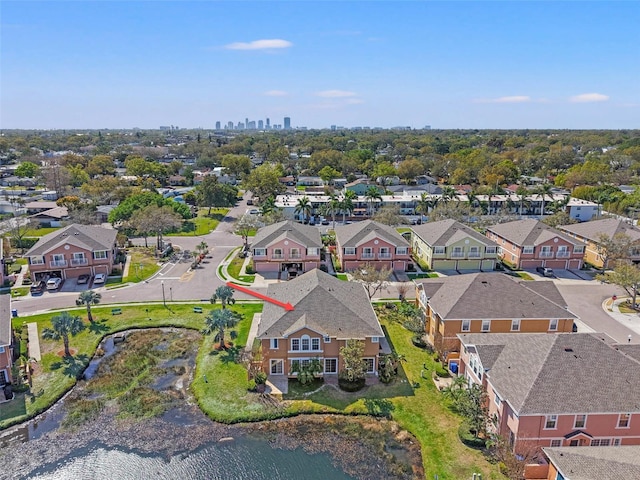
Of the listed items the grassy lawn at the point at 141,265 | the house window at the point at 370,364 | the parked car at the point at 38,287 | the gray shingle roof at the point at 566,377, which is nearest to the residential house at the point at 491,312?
the house window at the point at 370,364

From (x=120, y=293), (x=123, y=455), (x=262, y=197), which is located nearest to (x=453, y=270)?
(x=120, y=293)

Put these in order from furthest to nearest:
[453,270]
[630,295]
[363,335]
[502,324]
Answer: [453,270] → [630,295] → [502,324] → [363,335]

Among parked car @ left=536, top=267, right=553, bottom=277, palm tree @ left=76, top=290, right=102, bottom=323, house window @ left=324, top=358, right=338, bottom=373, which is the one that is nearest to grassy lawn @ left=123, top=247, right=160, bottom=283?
palm tree @ left=76, top=290, right=102, bottom=323

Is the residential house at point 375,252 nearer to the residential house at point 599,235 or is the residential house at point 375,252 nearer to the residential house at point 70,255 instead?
the residential house at point 599,235

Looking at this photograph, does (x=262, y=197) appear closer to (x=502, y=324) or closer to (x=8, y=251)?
(x=8, y=251)

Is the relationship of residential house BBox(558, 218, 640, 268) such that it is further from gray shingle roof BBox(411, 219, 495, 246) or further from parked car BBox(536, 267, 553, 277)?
gray shingle roof BBox(411, 219, 495, 246)

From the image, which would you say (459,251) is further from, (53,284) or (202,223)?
(202,223)

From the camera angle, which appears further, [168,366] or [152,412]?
[168,366]
